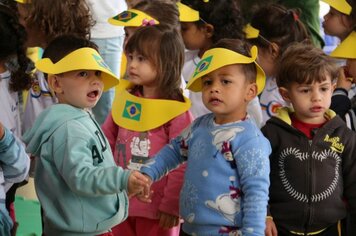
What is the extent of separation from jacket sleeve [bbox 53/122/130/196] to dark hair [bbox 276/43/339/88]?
942 millimetres

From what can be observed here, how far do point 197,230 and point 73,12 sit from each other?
1691mm

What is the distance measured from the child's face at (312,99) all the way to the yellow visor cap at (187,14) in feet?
4.52

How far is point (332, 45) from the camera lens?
702 cm

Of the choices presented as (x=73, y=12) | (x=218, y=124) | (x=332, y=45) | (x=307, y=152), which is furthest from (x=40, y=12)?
(x=332, y=45)

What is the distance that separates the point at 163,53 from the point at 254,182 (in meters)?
1.00

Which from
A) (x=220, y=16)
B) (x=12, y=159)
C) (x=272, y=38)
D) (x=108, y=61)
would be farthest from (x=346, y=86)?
(x=108, y=61)

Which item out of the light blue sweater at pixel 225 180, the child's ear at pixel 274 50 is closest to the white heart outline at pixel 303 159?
the light blue sweater at pixel 225 180

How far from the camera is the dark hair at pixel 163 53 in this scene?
3326 mm

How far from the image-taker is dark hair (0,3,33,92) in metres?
3.27

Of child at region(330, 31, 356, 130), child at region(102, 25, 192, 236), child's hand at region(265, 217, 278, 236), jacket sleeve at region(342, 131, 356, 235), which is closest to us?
child's hand at region(265, 217, 278, 236)

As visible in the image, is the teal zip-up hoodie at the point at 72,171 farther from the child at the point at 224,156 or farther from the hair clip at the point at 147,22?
the hair clip at the point at 147,22

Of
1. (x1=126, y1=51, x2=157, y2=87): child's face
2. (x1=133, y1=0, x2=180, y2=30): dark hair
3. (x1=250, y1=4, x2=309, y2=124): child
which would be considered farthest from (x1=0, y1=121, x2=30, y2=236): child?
(x1=250, y1=4, x2=309, y2=124): child

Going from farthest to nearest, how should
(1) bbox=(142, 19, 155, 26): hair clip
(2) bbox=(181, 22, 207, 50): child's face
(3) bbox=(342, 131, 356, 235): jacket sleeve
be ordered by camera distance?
(2) bbox=(181, 22, 207, 50): child's face, (1) bbox=(142, 19, 155, 26): hair clip, (3) bbox=(342, 131, 356, 235): jacket sleeve

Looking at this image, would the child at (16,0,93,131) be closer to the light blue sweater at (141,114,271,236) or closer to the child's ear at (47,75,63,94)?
the child's ear at (47,75,63,94)
